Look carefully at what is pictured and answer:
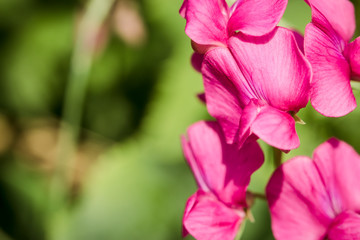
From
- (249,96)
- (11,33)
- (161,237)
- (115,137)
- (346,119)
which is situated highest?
(249,96)

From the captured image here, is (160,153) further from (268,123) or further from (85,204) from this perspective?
(268,123)

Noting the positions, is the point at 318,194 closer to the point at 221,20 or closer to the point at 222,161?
the point at 222,161

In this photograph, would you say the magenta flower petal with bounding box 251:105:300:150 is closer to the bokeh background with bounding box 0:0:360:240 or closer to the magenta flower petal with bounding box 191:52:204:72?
the magenta flower petal with bounding box 191:52:204:72

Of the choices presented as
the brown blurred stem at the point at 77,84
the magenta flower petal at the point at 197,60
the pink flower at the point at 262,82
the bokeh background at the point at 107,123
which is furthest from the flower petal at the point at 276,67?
the brown blurred stem at the point at 77,84

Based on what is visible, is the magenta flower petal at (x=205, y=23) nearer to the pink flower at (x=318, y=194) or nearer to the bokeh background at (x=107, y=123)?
the pink flower at (x=318, y=194)

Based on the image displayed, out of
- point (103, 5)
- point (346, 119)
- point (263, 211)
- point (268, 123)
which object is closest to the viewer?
point (268, 123)

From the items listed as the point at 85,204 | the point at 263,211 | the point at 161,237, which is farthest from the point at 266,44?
the point at 85,204

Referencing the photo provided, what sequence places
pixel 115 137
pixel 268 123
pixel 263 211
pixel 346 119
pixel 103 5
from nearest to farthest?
pixel 268 123 → pixel 346 119 → pixel 263 211 → pixel 103 5 → pixel 115 137
